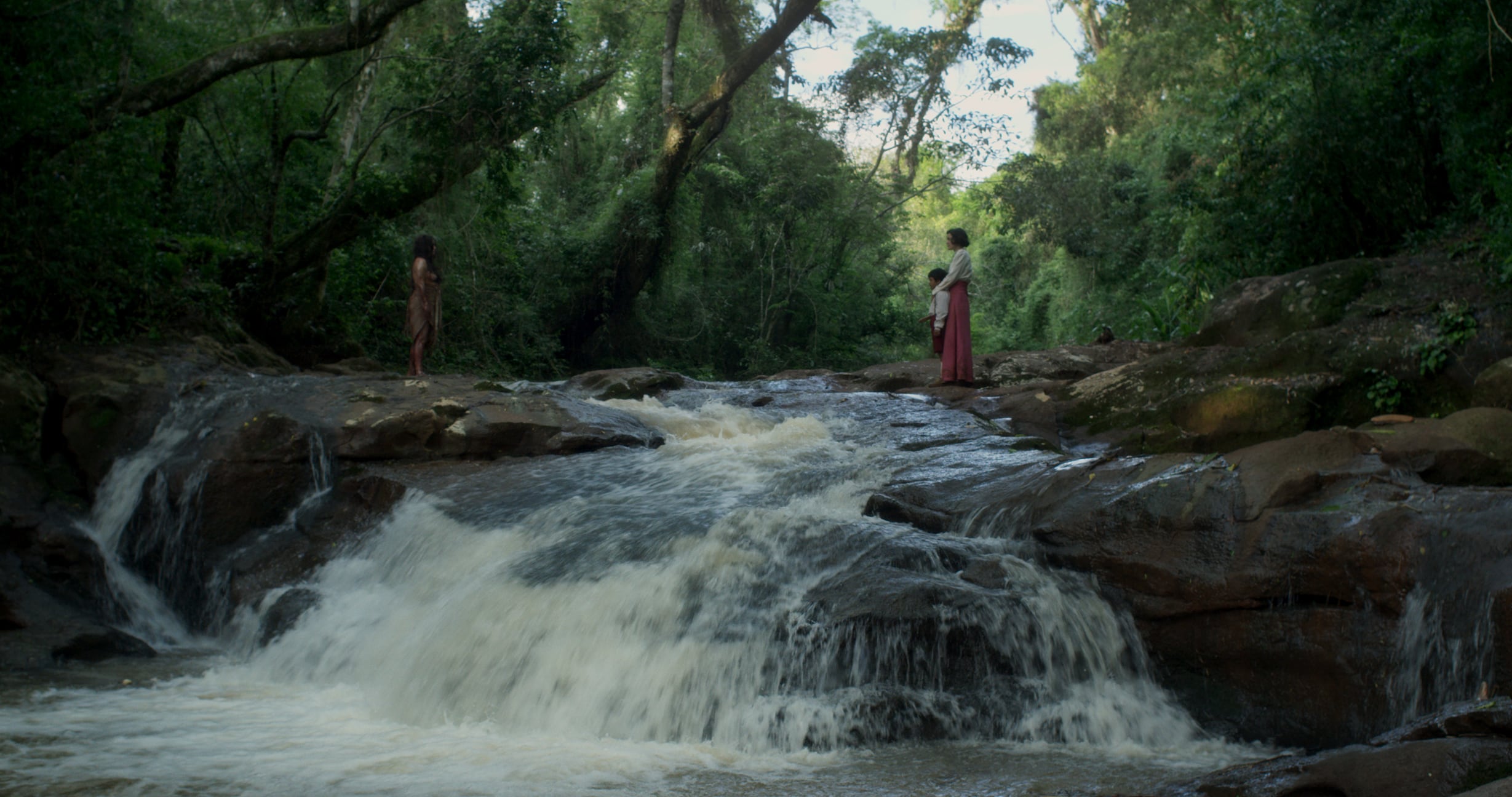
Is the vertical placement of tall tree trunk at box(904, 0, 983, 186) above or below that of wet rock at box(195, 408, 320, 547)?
above

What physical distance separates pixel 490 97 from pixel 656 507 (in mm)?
7744

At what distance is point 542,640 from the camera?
198 inches

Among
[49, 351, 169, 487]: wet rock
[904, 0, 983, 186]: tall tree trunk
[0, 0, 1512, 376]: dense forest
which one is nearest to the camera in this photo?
[49, 351, 169, 487]: wet rock

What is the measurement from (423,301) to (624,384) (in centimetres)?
234

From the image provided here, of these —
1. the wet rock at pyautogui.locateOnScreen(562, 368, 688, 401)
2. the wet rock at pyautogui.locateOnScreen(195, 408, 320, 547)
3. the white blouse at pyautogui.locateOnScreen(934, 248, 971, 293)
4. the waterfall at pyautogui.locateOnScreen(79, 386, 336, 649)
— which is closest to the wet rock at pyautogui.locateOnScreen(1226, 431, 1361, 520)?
the white blouse at pyautogui.locateOnScreen(934, 248, 971, 293)

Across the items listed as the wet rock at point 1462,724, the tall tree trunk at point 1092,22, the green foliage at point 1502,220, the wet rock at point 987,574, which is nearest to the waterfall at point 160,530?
the wet rock at point 987,574

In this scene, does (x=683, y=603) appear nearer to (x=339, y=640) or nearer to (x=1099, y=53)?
(x=339, y=640)

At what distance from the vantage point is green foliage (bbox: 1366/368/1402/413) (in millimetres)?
7242

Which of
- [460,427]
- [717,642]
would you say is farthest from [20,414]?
[717,642]

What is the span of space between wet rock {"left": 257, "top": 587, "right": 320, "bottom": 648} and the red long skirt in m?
7.07

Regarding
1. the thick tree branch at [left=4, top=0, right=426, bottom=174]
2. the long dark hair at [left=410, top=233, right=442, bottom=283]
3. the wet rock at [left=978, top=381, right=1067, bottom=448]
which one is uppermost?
the thick tree branch at [left=4, top=0, right=426, bottom=174]

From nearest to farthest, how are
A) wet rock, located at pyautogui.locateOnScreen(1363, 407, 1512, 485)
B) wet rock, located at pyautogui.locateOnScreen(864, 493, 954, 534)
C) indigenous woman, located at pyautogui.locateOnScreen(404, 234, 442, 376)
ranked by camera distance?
wet rock, located at pyautogui.locateOnScreen(1363, 407, 1512, 485)
wet rock, located at pyautogui.locateOnScreen(864, 493, 954, 534)
indigenous woman, located at pyautogui.locateOnScreen(404, 234, 442, 376)

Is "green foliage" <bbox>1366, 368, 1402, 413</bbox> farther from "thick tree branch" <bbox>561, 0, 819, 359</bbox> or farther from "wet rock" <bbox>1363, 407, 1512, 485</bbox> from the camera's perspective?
"thick tree branch" <bbox>561, 0, 819, 359</bbox>

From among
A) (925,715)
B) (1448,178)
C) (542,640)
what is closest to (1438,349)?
(1448,178)
